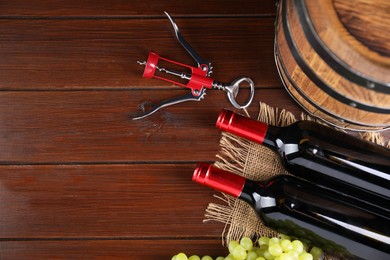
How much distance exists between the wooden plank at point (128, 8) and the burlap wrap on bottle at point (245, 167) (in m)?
0.25

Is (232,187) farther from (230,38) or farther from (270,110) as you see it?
(230,38)

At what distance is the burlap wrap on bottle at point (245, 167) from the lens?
3.84 feet

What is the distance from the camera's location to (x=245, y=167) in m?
1.18

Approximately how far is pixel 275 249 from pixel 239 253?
9 cm

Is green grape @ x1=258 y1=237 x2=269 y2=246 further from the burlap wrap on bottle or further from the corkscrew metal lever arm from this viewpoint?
the corkscrew metal lever arm

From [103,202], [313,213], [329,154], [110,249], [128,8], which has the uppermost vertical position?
[128,8]

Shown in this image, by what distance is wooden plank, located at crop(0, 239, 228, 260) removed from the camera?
3.94 feet

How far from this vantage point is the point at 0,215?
123 centimetres

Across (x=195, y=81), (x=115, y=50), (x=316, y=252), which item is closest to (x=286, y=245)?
(x=316, y=252)

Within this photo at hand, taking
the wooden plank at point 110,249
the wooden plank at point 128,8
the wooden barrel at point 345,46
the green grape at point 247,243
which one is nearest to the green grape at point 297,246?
the green grape at point 247,243

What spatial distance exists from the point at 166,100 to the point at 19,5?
464 mm

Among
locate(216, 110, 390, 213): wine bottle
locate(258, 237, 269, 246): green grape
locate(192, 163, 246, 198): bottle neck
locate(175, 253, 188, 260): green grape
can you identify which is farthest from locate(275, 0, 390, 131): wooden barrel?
locate(175, 253, 188, 260): green grape

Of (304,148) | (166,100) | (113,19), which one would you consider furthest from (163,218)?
(113,19)

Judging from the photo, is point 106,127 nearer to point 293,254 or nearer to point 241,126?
point 241,126
